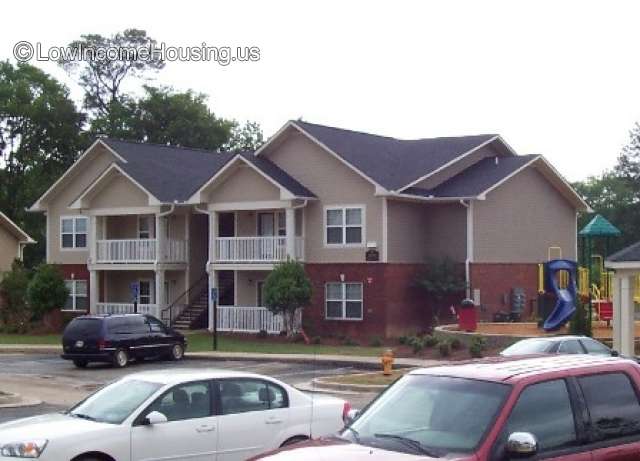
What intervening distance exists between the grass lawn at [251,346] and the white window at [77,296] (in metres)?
4.46

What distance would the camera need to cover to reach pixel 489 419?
295 inches

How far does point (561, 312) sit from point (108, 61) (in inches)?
2145

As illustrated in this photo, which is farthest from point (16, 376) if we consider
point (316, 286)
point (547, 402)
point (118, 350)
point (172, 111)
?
point (172, 111)

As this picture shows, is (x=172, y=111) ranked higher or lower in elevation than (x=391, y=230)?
higher

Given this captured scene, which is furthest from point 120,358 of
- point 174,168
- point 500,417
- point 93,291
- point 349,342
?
point 500,417

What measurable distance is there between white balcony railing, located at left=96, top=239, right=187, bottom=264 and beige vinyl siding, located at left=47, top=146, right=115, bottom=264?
282 centimetres

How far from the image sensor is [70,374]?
99.2 ft

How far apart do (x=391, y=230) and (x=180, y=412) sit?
28798 mm

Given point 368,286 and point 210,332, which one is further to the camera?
point 210,332

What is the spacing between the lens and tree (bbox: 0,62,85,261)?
6894 cm

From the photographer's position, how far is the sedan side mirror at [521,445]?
714 centimetres

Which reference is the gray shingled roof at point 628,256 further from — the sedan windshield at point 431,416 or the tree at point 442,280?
the sedan windshield at point 431,416

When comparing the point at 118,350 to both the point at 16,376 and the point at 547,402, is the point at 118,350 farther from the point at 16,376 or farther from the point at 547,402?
the point at 547,402

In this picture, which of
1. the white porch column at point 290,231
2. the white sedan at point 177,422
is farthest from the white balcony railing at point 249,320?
the white sedan at point 177,422
